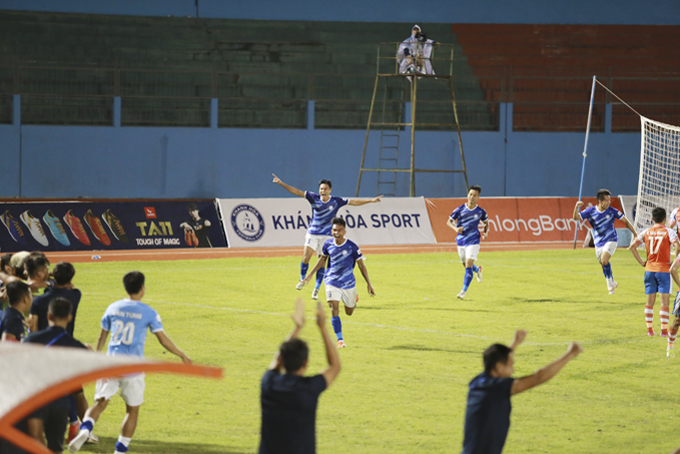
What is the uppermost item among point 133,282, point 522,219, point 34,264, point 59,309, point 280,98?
point 280,98

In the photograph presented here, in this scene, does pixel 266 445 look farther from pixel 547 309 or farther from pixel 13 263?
pixel 547 309

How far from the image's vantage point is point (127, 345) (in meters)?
7.06

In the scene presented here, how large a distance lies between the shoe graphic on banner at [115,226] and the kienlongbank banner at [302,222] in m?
3.14

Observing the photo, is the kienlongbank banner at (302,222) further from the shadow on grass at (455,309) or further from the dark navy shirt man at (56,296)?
the dark navy shirt man at (56,296)

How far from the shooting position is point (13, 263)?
333 inches

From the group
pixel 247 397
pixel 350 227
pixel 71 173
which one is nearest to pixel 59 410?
pixel 247 397

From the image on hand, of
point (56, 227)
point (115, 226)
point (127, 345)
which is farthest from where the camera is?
point (115, 226)

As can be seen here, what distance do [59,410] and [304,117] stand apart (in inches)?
1126

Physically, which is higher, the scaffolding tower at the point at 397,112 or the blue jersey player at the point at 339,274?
the scaffolding tower at the point at 397,112

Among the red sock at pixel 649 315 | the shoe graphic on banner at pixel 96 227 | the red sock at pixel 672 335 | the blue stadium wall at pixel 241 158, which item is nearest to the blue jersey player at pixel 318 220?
the red sock at pixel 649 315

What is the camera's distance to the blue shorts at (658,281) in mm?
12688

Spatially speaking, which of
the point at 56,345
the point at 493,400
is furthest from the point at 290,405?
the point at 56,345

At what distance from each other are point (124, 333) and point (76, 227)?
1838 cm

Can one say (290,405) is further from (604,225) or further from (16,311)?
(604,225)
